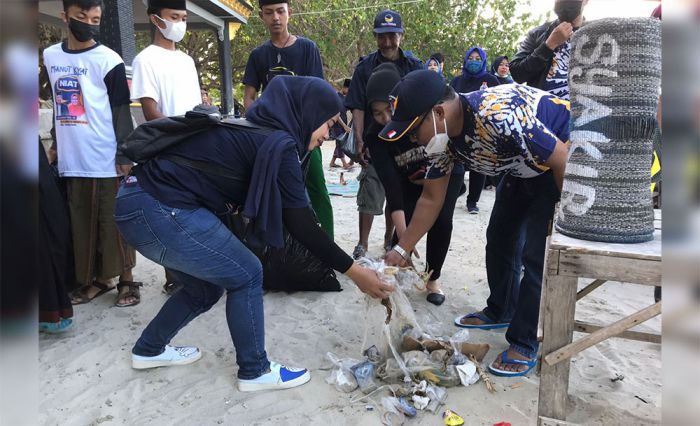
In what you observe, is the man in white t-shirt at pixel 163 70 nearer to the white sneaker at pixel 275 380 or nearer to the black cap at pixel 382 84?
the black cap at pixel 382 84

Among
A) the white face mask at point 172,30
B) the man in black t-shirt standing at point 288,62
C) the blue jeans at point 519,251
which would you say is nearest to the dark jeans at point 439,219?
the blue jeans at point 519,251

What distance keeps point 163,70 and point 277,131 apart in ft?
4.82

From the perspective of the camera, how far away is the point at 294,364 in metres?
2.74

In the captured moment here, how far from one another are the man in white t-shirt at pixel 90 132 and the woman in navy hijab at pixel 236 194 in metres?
1.18

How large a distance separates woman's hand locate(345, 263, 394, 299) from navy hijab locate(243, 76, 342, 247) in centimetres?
36

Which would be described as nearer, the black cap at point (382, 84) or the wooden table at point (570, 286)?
the wooden table at point (570, 286)

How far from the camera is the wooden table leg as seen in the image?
182 centimetres

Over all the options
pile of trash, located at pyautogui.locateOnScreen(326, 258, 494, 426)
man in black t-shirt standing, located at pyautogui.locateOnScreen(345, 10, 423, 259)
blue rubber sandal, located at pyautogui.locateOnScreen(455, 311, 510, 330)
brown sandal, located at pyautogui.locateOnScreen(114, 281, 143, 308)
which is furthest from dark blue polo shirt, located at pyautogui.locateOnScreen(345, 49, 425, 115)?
brown sandal, located at pyautogui.locateOnScreen(114, 281, 143, 308)

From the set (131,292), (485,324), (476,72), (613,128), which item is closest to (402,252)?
(485,324)

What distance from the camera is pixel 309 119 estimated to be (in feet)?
7.23

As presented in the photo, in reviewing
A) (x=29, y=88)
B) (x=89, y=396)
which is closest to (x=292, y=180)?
(x=89, y=396)

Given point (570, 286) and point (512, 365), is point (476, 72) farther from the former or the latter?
point (570, 286)

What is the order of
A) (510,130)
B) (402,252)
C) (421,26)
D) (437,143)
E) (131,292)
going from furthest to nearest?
(421,26) → (131,292) → (402,252) → (437,143) → (510,130)

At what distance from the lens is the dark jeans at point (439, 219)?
3355 millimetres
